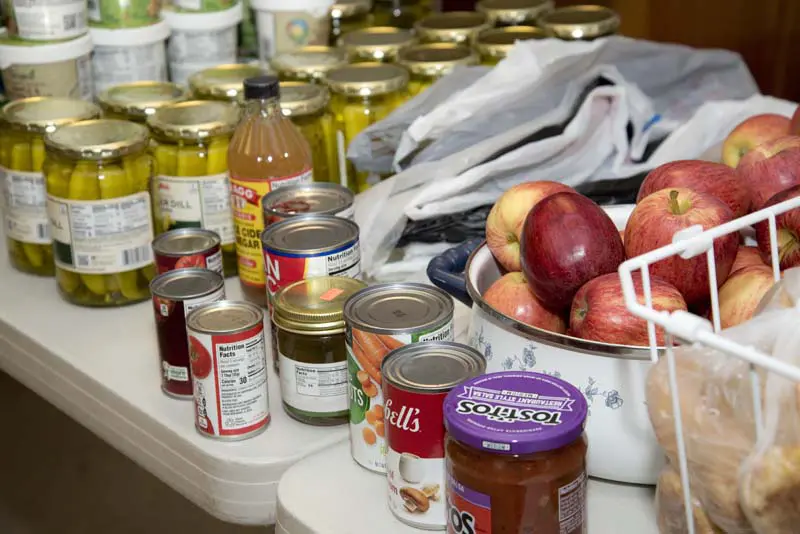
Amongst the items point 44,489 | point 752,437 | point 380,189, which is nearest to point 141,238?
point 380,189

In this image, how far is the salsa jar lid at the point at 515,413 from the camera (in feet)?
2.05

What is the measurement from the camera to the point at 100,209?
1.06 meters

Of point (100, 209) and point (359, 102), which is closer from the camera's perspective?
point (100, 209)

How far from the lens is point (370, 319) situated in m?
0.79

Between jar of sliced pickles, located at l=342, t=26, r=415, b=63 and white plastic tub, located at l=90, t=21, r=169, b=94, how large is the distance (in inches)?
9.4

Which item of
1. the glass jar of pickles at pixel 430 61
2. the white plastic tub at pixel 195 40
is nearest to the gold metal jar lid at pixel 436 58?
the glass jar of pickles at pixel 430 61

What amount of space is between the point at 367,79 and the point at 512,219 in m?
0.42

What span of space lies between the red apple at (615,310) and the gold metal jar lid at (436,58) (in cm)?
58

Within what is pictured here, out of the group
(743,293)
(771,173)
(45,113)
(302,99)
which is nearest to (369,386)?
(743,293)

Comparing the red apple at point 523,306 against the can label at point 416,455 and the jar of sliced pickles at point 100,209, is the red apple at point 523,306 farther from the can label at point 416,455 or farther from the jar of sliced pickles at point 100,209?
the jar of sliced pickles at point 100,209

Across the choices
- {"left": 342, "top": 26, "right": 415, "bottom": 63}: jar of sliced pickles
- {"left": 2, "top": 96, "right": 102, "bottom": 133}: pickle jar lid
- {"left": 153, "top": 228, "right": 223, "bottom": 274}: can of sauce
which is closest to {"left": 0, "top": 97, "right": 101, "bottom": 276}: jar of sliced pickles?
{"left": 2, "top": 96, "right": 102, "bottom": 133}: pickle jar lid

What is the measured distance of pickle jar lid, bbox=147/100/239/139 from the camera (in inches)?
43.6

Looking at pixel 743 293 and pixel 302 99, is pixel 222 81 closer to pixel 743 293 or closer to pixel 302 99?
pixel 302 99

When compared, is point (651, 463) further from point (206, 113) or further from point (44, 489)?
point (44, 489)
